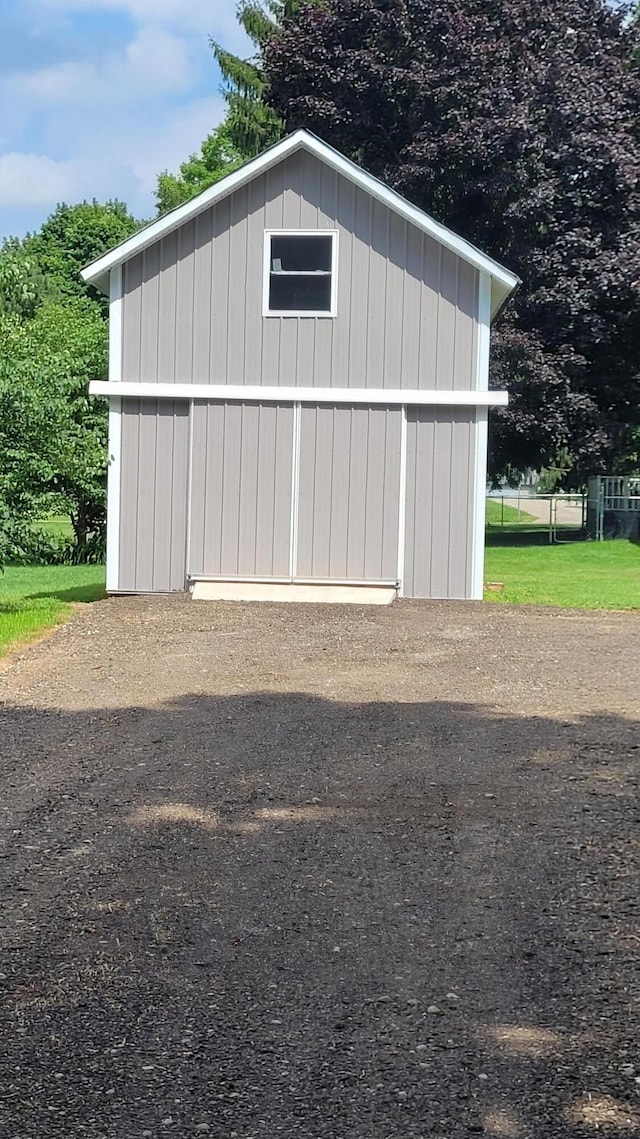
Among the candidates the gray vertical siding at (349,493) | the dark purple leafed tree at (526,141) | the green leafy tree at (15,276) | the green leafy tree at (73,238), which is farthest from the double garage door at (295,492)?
the green leafy tree at (73,238)

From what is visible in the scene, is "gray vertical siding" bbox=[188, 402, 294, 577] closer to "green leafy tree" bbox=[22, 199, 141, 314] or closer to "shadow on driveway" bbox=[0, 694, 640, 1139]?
"shadow on driveway" bbox=[0, 694, 640, 1139]

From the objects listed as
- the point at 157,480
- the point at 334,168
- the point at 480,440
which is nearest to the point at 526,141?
the point at 334,168

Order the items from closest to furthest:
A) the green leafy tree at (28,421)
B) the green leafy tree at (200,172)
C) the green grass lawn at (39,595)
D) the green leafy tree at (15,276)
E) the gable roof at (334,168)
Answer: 1. the green grass lawn at (39,595)
2. the green leafy tree at (28,421)
3. the green leafy tree at (15,276)
4. the gable roof at (334,168)
5. the green leafy tree at (200,172)

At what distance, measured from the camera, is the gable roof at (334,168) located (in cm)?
1407

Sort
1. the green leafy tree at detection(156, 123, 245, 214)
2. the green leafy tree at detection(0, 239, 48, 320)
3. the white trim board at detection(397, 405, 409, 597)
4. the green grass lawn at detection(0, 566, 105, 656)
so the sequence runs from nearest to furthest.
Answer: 1. the green grass lawn at detection(0, 566, 105, 656)
2. the green leafy tree at detection(0, 239, 48, 320)
3. the white trim board at detection(397, 405, 409, 597)
4. the green leafy tree at detection(156, 123, 245, 214)

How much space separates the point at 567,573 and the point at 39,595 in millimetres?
8496

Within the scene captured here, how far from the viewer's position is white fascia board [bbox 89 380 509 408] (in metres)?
14.2

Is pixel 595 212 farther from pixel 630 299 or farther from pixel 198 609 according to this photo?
pixel 198 609

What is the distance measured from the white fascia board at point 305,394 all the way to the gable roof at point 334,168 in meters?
1.51

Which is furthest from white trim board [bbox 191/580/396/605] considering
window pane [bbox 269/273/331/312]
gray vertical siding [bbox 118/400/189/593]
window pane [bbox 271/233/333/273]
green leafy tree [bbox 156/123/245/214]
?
green leafy tree [bbox 156/123/245/214]

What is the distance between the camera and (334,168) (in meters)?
14.2

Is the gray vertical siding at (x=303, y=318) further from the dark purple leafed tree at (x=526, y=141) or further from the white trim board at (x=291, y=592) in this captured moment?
the dark purple leafed tree at (x=526, y=141)

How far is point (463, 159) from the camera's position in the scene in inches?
967

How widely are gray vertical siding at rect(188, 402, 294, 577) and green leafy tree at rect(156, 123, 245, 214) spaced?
35.8 meters
